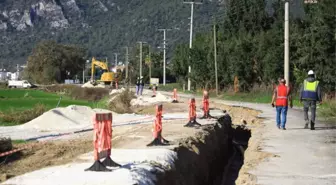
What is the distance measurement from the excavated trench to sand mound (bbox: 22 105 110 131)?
5939 mm

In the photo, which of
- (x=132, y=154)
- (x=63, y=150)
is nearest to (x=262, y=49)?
(x=63, y=150)

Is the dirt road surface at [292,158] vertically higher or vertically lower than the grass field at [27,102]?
higher

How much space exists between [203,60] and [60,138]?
48.0 meters

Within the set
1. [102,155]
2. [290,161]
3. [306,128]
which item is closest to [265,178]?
[290,161]

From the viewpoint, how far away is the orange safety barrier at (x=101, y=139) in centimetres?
988

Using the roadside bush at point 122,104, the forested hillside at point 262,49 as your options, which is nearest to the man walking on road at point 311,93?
the roadside bush at point 122,104

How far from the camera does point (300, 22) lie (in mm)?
50719

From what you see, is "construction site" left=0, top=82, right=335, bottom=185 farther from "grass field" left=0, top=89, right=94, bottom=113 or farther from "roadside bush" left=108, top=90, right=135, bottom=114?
"grass field" left=0, top=89, right=94, bottom=113

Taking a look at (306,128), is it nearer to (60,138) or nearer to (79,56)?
(60,138)

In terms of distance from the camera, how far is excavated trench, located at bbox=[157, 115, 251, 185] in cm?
1229

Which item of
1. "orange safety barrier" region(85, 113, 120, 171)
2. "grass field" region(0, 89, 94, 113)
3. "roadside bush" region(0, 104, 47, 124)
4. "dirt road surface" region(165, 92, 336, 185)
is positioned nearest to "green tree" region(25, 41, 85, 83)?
"grass field" region(0, 89, 94, 113)

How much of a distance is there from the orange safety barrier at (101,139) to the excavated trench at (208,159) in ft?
3.13

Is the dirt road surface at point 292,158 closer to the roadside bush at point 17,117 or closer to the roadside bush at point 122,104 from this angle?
the roadside bush at point 17,117

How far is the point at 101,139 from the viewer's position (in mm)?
10164
